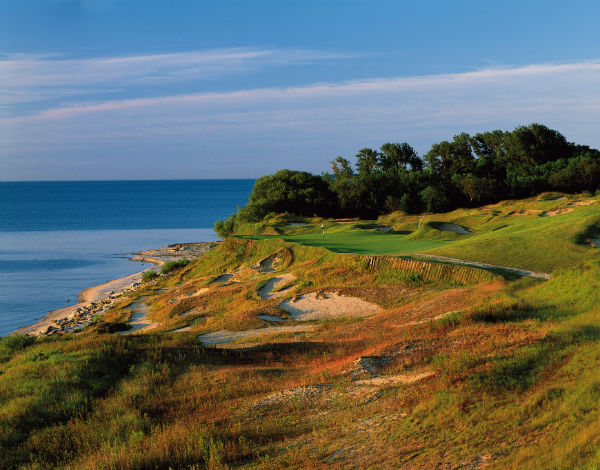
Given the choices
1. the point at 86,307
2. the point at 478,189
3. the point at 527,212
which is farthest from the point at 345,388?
the point at 478,189

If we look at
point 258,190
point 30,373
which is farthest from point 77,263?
point 30,373

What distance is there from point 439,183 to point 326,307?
185ft

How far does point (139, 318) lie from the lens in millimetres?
33438

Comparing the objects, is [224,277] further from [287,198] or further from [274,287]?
[287,198]

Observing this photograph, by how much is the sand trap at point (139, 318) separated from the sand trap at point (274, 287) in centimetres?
591

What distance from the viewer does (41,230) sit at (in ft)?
361

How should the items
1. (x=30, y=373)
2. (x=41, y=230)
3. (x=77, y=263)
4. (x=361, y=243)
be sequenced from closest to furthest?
1. (x=30, y=373)
2. (x=361, y=243)
3. (x=77, y=263)
4. (x=41, y=230)

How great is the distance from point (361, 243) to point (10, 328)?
2504 centimetres

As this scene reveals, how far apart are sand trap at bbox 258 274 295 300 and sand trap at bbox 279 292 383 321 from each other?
2397mm

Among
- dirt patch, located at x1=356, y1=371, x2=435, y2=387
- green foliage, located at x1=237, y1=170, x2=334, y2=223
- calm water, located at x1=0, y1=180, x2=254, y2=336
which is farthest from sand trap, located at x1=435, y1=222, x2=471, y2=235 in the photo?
dirt patch, located at x1=356, y1=371, x2=435, y2=387

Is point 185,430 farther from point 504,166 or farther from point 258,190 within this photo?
point 504,166

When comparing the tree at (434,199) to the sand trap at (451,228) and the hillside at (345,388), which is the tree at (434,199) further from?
Answer: the hillside at (345,388)

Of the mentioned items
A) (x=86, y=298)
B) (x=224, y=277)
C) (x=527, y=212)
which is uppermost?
(x=527, y=212)

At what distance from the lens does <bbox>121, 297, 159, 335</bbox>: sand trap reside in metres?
29.7
